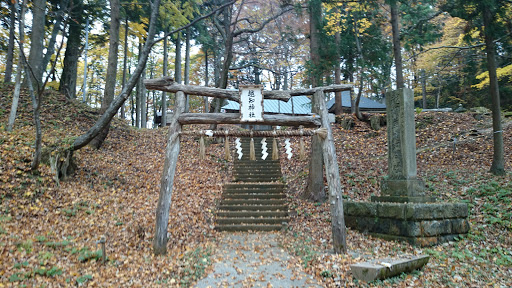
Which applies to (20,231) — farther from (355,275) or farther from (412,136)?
(412,136)

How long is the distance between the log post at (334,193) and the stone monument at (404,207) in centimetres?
114

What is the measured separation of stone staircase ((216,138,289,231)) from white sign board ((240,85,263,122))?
3.43 meters

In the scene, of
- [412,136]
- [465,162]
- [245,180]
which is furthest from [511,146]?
[245,180]

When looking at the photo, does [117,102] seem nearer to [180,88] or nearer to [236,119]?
[180,88]

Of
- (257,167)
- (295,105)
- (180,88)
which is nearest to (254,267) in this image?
(180,88)

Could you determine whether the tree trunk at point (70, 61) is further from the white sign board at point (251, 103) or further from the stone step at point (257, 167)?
the white sign board at point (251, 103)

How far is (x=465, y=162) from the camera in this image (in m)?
11.8

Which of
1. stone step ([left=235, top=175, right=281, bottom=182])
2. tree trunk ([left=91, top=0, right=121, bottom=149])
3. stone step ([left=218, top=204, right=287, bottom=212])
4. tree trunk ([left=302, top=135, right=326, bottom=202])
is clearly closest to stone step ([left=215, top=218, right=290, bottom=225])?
stone step ([left=218, top=204, right=287, bottom=212])

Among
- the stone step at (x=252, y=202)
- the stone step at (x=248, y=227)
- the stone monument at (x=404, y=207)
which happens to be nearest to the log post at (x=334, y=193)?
the stone monument at (x=404, y=207)

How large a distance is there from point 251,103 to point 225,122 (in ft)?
2.53

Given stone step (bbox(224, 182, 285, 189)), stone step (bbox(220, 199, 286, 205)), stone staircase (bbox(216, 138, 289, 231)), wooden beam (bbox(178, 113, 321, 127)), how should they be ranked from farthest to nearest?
stone step (bbox(224, 182, 285, 189)) < stone step (bbox(220, 199, 286, 205)) < stone staircase (bbox(216, 138, 289, 231)) < wooden beam (bbox(178, 113, 321, 127))

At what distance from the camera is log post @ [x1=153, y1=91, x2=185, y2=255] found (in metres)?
6.57

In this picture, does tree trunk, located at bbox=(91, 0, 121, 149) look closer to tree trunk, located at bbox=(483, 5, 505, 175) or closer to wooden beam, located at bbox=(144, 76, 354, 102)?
wooden beam, located at bbox=(144, 76, 354, 102)

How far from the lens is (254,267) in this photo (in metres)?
6.16
